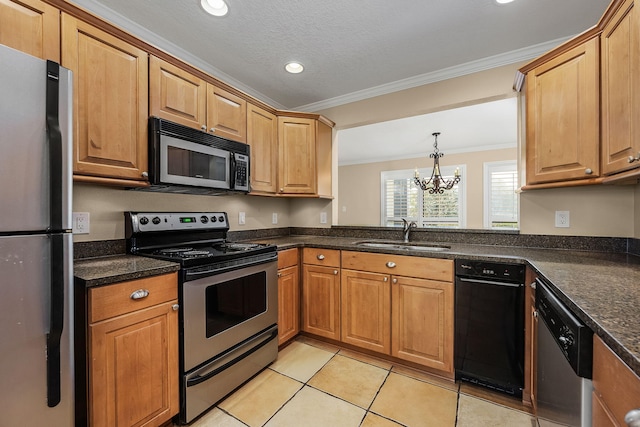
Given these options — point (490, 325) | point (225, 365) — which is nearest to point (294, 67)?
point (225, 365)

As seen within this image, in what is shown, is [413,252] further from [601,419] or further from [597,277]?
[601,419]

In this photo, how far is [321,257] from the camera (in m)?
2.39

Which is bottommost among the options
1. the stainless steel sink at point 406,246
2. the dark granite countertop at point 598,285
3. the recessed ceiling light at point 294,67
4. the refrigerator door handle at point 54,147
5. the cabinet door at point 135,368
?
the cabinet door at point 135,368

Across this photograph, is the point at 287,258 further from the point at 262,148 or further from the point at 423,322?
the point at 423,322

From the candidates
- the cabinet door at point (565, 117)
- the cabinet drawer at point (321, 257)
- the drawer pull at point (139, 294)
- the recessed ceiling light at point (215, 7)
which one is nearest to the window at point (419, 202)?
the cabinet drawer at point (321, 257)

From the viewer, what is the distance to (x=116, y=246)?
1.79 metres

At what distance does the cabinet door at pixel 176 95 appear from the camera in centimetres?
171

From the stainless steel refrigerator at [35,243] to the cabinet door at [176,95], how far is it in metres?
0.70

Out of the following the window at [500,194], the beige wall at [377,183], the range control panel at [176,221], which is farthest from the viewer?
the beige wall at [377,183]

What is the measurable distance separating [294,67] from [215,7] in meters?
0.81

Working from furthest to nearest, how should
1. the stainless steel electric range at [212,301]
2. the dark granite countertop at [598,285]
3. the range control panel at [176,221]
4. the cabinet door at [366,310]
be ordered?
1. the cabinet door at [366,310]
2. the range control panel at [176,221]
3. the stainless steel electric range at [212,301]
4. the dark granite countertop at [598,285]

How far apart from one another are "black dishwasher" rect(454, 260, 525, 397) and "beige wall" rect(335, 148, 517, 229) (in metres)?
4.13

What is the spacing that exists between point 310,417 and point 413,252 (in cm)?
121

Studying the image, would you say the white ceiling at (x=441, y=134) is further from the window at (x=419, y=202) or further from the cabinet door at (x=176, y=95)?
the cabinet door at (x=176, y=95)
